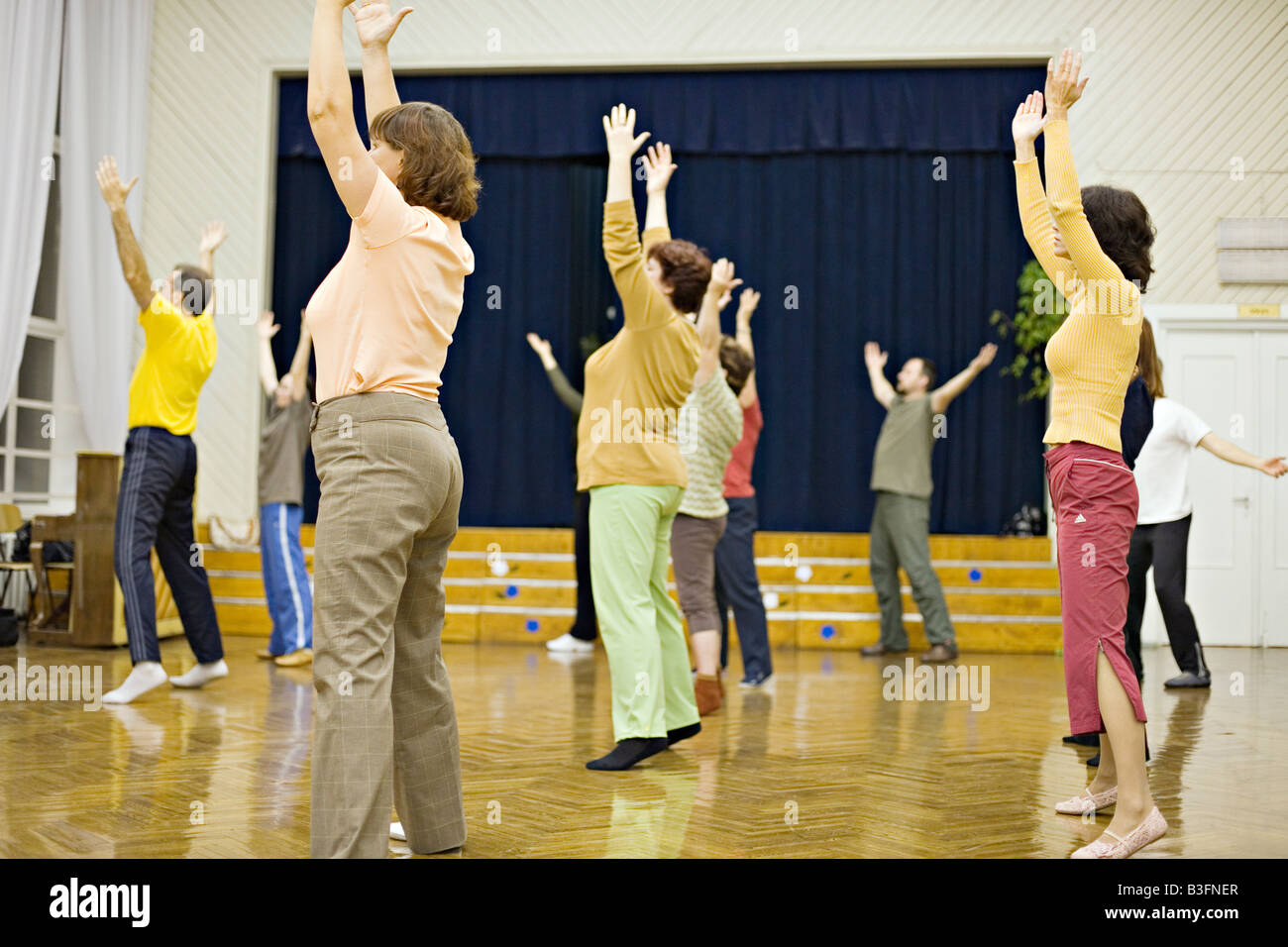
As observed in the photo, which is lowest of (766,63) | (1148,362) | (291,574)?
(291,574)

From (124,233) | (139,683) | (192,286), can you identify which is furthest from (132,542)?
(124,233)

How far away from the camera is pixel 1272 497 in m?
7.82

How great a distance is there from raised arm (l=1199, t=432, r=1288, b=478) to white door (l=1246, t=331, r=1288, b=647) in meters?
3.45

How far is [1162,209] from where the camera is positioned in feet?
26.2

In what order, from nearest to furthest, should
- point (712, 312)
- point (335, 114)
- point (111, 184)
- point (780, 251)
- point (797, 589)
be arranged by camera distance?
point (335, 114) → point (712, 312) → point (111, 184) → point (797, 589) → point (780, 251)

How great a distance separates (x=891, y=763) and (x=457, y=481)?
1.87 m

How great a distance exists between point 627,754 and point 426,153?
1795 millimetres

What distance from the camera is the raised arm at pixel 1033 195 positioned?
2.70m

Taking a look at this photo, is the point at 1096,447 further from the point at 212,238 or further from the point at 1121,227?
the point at 212,238

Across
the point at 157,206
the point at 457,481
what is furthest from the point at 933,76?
the point at 457,481

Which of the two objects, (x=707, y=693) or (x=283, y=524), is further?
(x=283, y=524)

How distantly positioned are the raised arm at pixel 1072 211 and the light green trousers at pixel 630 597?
1.25 metres

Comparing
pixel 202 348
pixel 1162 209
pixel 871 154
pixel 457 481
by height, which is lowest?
pixel 457 481
